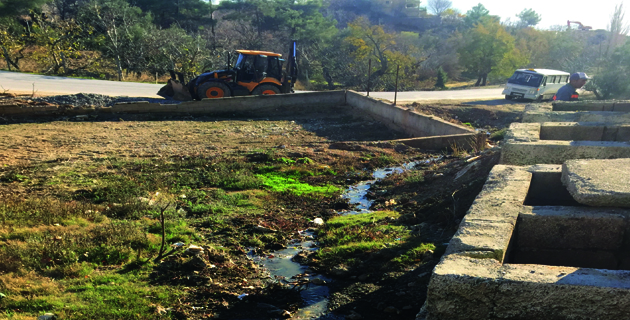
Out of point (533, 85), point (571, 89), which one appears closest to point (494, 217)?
point (571, 89)

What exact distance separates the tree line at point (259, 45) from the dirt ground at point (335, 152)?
33.5 feet

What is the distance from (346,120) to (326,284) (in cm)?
1181

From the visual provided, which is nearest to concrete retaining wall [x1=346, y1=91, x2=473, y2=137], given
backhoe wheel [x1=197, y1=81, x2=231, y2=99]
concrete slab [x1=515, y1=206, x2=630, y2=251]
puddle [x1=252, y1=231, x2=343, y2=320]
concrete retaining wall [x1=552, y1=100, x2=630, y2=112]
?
concrete retaining wall [x1=552, y1=100, x2=630, y2=112]

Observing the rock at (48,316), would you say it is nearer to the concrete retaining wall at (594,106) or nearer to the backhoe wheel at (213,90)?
the concrete retaining wall at (594,106)

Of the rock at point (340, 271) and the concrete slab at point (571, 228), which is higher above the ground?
the concrete slab at point (571, 228)

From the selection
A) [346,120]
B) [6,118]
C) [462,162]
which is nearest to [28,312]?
[462,162]

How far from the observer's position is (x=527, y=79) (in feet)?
74.3

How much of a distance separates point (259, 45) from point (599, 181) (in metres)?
37.9

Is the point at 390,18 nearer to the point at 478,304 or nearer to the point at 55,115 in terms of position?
the point at 55,115

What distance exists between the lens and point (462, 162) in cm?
998

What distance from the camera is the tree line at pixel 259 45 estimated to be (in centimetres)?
2878

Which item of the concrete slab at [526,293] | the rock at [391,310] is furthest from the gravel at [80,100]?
the concrete slab at [526,293]

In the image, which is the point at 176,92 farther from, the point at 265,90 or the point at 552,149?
the point at 552,149

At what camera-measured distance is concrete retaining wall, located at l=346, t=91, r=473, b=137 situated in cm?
1313
